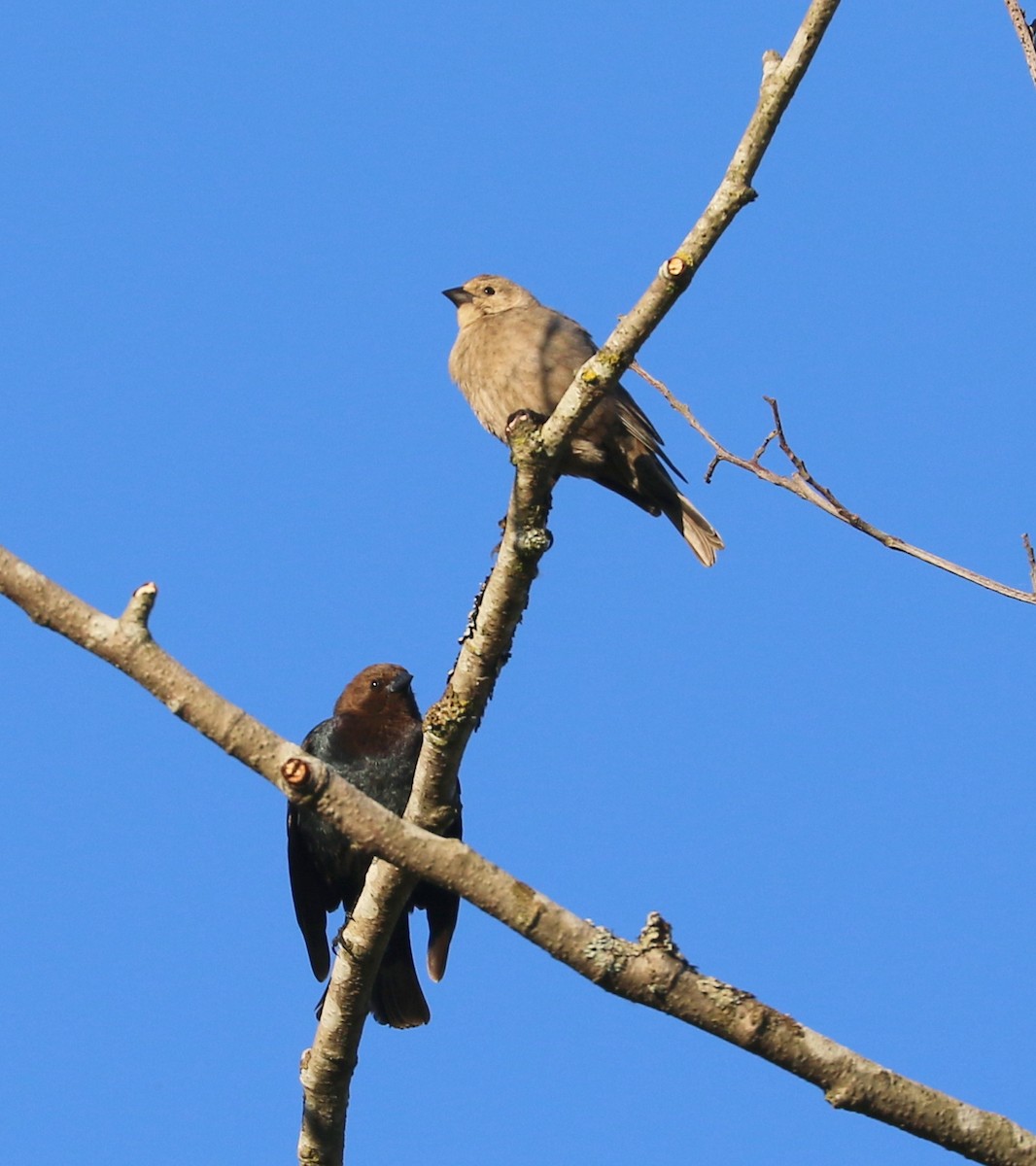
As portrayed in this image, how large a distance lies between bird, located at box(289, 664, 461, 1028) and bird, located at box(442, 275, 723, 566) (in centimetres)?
131

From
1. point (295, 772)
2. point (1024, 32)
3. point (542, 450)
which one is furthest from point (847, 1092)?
point (1024, 32)

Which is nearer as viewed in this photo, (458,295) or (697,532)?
(697,532)

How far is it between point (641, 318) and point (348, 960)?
186 centimetres

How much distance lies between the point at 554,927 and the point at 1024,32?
2047mm

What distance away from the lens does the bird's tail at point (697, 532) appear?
6441mm

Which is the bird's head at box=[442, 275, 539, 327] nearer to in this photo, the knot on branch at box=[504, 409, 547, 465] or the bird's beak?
the bird's beak

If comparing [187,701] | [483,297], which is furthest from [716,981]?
[483,297]

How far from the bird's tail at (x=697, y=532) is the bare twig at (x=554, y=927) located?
3.56 metres

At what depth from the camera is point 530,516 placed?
11.8 ft

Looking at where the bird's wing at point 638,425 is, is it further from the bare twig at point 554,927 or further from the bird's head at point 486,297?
the bare twig at point 554,927

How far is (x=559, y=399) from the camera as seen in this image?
251 inches

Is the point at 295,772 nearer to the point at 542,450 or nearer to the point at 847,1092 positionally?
the point at 542,450

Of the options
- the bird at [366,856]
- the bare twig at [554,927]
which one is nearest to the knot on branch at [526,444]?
the bare twig at [554,927]

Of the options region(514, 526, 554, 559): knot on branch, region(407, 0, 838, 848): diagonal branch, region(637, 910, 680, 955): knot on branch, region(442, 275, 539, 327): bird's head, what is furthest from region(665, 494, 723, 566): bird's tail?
region(637, 910, 680, 955): knot on branch
